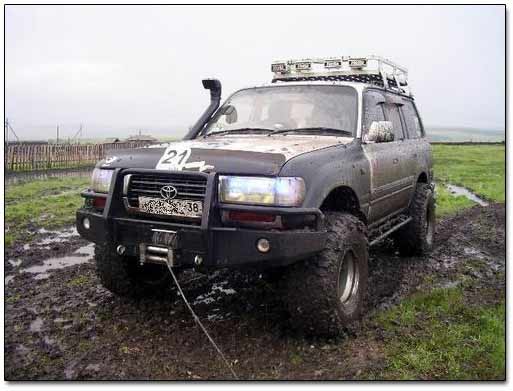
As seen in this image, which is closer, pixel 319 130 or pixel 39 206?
pixel 319 130

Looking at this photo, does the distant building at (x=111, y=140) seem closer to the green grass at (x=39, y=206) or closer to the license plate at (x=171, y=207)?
the green grass at (x=39, y=206)

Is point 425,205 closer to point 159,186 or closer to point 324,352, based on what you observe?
point 324,352

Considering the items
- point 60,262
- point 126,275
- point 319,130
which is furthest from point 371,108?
point 60,262

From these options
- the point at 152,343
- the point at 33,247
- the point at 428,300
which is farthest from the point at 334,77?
the point at 33,247

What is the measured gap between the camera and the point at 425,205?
5.97m

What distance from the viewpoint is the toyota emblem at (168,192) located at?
335 centimetres

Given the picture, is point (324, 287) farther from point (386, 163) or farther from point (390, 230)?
point (390, 230)

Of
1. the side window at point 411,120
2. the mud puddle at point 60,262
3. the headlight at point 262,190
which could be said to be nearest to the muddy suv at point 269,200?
the headlight at point 262,190

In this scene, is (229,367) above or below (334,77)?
below

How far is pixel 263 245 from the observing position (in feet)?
10.3

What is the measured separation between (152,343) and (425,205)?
367cm

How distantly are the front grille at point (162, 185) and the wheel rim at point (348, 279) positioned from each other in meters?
1.23

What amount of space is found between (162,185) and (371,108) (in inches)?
89.5

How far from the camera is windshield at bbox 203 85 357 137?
4.49m
